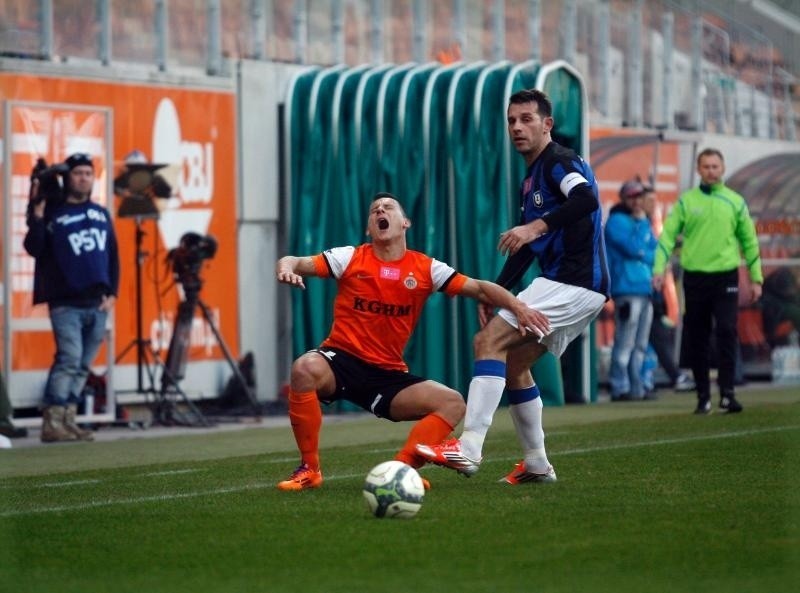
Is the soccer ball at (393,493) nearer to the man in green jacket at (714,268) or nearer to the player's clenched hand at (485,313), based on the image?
the player's clenched hand at (485,313)

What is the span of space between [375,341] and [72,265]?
17.3 feet

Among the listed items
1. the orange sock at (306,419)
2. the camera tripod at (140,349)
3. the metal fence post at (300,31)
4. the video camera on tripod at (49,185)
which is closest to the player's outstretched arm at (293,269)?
the orange sock at (306,419)

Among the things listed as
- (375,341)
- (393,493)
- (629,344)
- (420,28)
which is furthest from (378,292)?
(420,28)

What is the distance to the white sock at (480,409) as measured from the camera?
8586mm

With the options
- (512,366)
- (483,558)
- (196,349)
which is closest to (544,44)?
(196,349)

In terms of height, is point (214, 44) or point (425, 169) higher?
point (214, 44)

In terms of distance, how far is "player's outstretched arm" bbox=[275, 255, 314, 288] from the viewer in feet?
28.1

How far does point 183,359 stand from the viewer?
16016 mm

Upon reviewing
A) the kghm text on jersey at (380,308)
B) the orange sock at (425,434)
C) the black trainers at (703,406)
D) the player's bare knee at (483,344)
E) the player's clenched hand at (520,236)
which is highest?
the player's clenched hand at (520,236)

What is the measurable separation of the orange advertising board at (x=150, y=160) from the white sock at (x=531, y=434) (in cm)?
651

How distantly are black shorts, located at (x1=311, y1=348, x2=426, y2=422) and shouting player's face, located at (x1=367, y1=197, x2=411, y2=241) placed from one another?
0.63 m

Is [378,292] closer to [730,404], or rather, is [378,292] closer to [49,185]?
[49,185]

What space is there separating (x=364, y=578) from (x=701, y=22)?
65.8 ft

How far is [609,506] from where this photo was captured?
7797mm
